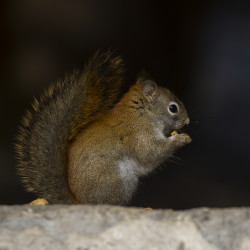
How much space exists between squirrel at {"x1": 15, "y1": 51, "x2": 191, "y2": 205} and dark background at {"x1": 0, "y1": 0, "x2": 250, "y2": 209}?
75 centimetres

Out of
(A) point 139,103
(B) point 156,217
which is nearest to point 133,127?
(A) point 139,103

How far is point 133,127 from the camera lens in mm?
1818

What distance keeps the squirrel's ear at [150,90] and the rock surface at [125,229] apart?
0.66 m

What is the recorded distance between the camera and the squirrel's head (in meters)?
1.85

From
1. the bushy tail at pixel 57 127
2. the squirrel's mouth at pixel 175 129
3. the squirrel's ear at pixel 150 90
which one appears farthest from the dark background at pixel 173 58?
the bushy tail at pixel 57 127

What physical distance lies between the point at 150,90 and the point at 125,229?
730 mm

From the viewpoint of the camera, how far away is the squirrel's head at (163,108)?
1.85 metres

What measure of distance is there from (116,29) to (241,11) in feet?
2.00

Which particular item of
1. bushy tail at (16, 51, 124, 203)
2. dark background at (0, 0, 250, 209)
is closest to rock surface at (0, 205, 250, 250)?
bushy tail at (16, 51, 124, 203)

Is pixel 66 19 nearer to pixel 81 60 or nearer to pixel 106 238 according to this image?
pixel 81 60

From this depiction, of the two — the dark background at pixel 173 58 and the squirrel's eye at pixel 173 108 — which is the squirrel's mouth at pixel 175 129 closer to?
the squirrel's eye at pixel 173 108

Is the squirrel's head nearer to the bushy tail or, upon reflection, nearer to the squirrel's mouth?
the squirrel's mouth

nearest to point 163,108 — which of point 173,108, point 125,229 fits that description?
point 173,108

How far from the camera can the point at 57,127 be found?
5.53 ft
